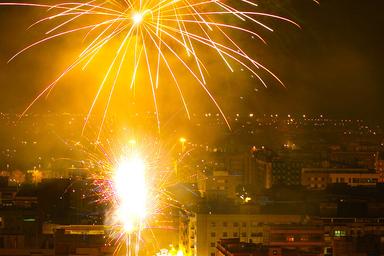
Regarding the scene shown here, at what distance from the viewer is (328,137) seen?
23.2 m

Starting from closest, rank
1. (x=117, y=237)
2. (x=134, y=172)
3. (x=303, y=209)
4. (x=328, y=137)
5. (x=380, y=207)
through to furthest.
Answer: (x=134, y=172) < (x=117, y=237) < (x=303, y=209) < (x=380, y=207) < (x=328, y=137)

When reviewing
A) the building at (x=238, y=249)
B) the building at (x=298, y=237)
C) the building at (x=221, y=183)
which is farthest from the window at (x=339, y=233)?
the building at (x=221, y=183)

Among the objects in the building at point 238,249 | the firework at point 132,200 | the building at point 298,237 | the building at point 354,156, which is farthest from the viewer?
the building at point 354,156

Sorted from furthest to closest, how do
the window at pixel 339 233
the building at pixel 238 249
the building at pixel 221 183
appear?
the building at pixel 221 183
the window at pixel 339 233
the building at pixel 238 249

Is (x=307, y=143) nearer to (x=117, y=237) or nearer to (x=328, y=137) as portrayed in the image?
(x=328, y=137)

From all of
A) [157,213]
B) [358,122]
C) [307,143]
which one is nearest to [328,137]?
[358,122]

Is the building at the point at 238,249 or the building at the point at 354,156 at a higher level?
the building at the point at 354,156

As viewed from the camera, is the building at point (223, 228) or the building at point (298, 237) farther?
the building at point (223, 228)

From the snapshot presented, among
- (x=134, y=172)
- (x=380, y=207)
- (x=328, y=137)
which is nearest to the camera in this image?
(x=134, y=172)

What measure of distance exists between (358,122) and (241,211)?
17003mm

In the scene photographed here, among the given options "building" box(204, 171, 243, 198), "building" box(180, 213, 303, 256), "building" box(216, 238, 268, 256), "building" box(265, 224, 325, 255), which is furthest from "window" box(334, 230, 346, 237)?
"building" box(204, 171, 243, 198)

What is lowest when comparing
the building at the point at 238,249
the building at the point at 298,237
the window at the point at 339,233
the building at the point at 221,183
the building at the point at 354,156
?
the building at the point at 238,249

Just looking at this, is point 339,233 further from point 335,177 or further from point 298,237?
point 335,177

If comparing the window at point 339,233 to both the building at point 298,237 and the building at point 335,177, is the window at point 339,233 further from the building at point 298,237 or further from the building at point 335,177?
the building at point 335,177
